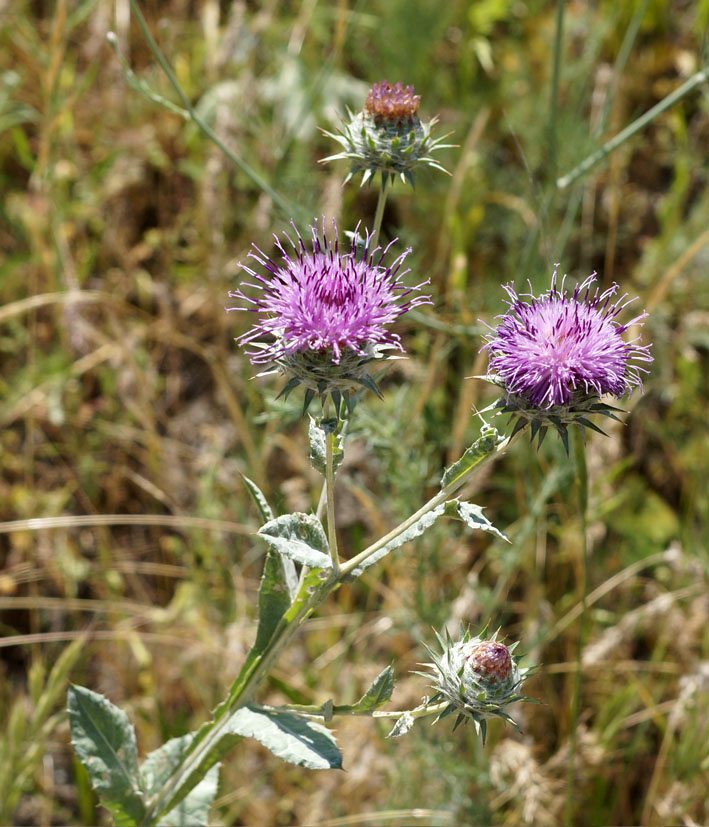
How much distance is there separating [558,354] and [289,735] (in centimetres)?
130

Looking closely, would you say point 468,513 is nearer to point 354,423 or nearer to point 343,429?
point 343,429

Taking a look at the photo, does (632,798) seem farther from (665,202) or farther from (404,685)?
(665,202)

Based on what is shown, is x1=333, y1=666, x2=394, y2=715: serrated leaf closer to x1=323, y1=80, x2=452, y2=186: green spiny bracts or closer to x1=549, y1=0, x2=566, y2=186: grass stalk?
x1=323, y1=80, x2=452, y2=186: green spiny bracts

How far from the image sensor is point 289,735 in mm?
2350

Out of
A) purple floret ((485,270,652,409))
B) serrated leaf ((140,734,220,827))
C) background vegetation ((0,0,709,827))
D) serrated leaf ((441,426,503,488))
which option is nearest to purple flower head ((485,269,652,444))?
purple floret ((485,270,652,409))

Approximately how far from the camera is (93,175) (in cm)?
507

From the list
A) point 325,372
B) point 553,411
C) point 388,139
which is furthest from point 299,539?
point 388,139

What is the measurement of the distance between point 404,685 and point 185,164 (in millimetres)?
3560

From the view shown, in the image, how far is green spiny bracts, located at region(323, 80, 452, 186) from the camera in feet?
9.12

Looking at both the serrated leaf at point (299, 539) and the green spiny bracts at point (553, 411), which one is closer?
the serrated leaf at point (299, 539)

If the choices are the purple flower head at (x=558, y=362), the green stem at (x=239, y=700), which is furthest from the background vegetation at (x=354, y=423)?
the purple flower head at (x=558, y=362)

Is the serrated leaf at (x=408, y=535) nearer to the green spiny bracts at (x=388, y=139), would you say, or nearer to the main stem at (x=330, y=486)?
the main stem at (x=330, y=486)

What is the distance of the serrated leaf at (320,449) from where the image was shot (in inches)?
Answer: 91.8

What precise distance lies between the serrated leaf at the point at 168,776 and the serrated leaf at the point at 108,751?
0.29ft
